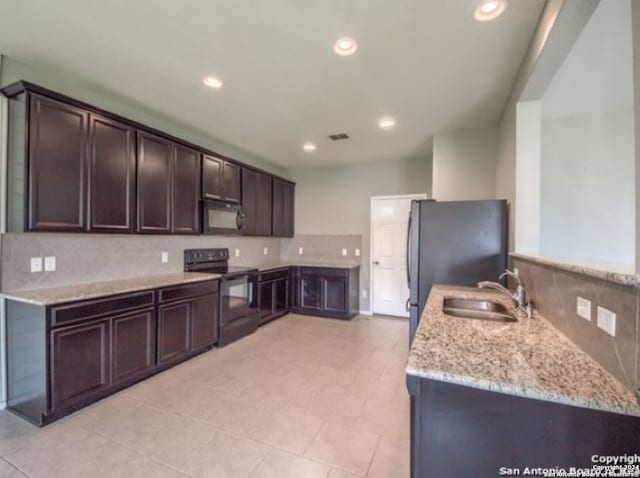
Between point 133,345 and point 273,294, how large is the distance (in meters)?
2.24

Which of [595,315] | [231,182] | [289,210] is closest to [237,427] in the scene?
[595,315]

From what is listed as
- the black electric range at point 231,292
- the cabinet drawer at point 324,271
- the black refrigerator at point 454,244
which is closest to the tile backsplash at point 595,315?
the black refrigerator at point 454,244

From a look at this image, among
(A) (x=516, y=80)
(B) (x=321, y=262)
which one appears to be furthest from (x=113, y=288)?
(A) (x=516, y=80)

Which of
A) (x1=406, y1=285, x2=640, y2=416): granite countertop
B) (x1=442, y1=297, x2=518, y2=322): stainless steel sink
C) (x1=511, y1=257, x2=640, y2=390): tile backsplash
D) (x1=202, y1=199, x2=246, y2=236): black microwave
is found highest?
(x1=202, y1=199, x2=246, y2=236): black microwave

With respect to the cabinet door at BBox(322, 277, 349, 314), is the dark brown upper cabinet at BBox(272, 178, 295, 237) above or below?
above

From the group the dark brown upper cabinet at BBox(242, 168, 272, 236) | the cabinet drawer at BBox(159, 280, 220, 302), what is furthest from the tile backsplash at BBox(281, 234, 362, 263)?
the cabinet drawer at BBox(159, 280, 220, 302)

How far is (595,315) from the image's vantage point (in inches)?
43.1

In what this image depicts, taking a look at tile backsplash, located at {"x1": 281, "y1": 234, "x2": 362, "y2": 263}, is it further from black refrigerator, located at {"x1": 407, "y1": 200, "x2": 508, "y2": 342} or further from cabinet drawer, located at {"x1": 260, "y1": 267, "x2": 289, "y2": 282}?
black refrigerator, located at {"x1": 407, "y1": 200, "x2": 508, "y2": 342}

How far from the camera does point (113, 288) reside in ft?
8.02

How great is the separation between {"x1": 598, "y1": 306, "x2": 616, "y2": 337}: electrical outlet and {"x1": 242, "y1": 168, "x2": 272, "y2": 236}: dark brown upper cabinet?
3.90m

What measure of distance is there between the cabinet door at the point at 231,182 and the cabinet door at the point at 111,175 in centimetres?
124

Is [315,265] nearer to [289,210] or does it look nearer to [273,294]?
[273,294]

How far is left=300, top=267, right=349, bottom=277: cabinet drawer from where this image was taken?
4766 millimetres

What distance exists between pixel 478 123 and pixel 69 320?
4268 mm
